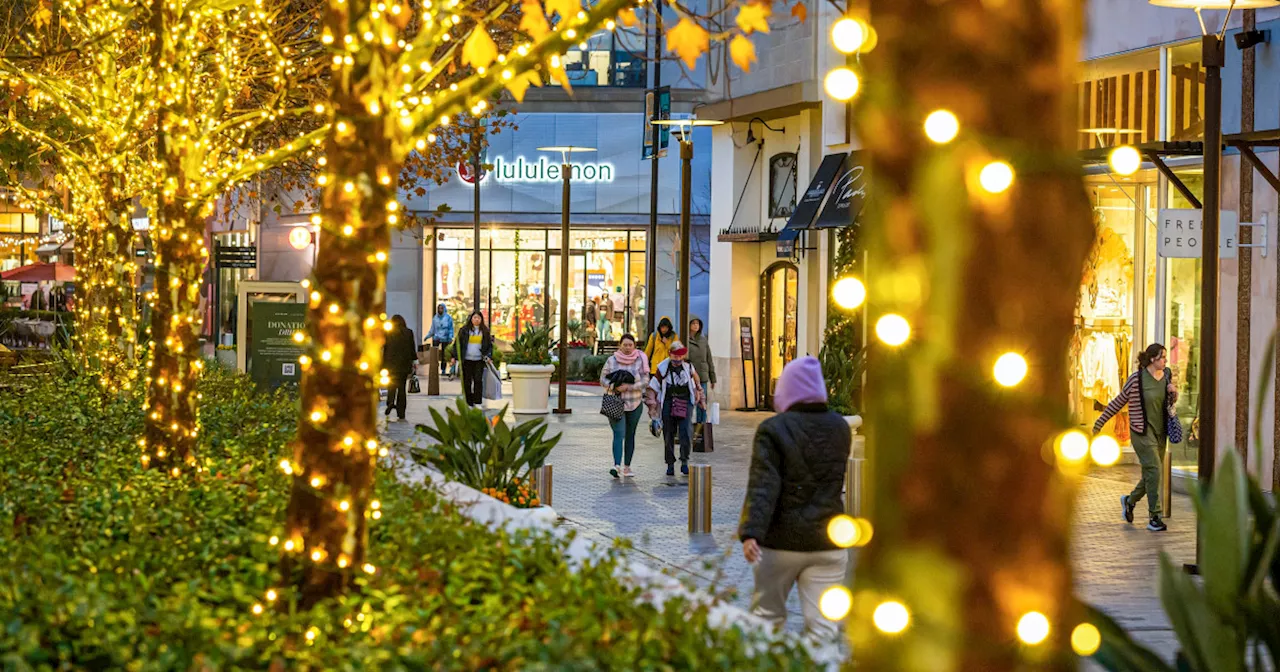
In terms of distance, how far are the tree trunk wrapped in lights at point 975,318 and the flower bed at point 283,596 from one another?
6.69 ft

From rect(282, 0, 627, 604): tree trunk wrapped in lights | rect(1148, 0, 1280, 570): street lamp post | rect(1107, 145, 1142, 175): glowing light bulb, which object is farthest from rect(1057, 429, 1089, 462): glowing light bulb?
rect(1148, 0, 1280, 570): street lamp post

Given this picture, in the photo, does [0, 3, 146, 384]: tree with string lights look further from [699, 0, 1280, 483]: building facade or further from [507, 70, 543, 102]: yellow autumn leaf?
[507, 70, 543, 102]: yellow autumn leaf

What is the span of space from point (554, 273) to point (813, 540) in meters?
43.2

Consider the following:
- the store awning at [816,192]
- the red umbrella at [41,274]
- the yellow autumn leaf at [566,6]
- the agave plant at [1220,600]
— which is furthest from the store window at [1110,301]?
the red umbrella at [41,274]

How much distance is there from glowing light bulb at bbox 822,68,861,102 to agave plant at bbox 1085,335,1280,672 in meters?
2.18

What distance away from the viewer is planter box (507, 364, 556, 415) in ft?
95.0

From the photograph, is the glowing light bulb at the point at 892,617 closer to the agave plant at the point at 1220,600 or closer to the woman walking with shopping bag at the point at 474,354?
the agave plant at the point at 1220,600

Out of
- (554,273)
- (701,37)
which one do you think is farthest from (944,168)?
(554,273)

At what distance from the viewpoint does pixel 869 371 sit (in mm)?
3307

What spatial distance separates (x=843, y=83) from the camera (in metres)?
3.49

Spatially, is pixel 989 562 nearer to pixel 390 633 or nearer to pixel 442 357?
pixel 390 633

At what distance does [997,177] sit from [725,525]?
1214cm

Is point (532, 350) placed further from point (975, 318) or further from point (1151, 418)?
point (975, 318)

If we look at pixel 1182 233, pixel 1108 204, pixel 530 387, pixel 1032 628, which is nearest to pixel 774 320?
pixel 530 387
